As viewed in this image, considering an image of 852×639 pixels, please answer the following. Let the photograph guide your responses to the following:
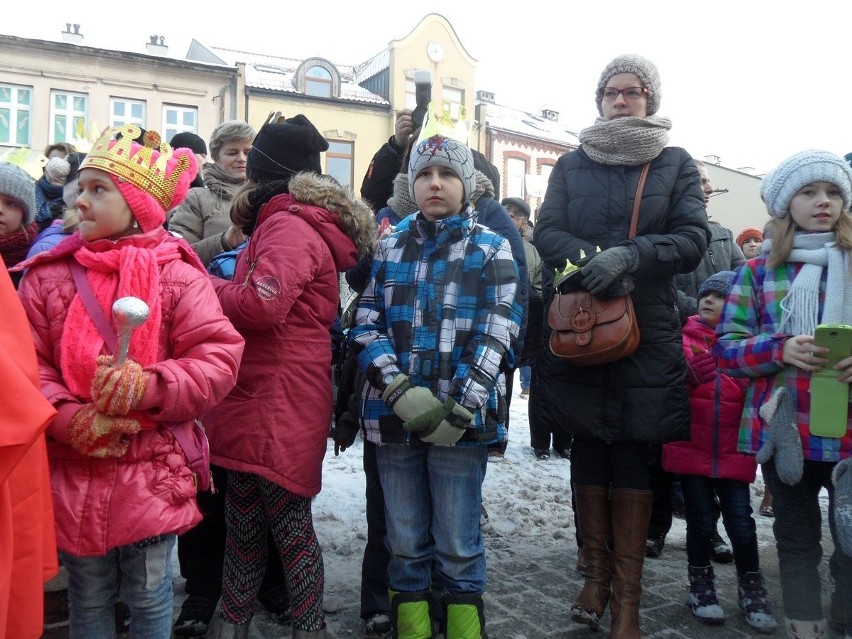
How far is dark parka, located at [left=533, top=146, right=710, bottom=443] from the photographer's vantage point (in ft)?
9.87

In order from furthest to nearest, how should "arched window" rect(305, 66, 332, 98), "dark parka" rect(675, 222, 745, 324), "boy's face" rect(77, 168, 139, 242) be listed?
"arched window" rect(305, 66, 332, 98) < "dark parka" rect(675, 222, 745, 324) < "boy's face" rect(77, 168, 139, 242)

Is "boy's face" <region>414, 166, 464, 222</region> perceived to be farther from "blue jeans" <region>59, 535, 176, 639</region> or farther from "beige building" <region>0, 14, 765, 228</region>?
"beige building" <region>0, 14, 765, 228</region>

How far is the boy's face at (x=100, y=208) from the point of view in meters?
2.29

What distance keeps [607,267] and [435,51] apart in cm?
2622

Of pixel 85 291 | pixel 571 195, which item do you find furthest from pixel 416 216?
pixel 85 291

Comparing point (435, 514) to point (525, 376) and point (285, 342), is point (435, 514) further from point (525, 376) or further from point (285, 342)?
point (525, 376)

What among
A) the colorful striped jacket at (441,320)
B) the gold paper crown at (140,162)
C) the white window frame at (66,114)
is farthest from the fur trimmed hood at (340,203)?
the white window frame at (66,114)

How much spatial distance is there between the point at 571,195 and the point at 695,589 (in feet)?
6.24

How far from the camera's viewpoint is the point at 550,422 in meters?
3.20

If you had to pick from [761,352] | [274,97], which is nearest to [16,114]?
[274,97]

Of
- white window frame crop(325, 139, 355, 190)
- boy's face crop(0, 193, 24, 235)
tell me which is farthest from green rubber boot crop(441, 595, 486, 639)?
white window frame crop(325, 139, 355, 190)

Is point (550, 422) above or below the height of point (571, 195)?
below

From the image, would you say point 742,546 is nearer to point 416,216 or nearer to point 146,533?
point 416,216

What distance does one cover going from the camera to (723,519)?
3.44m
